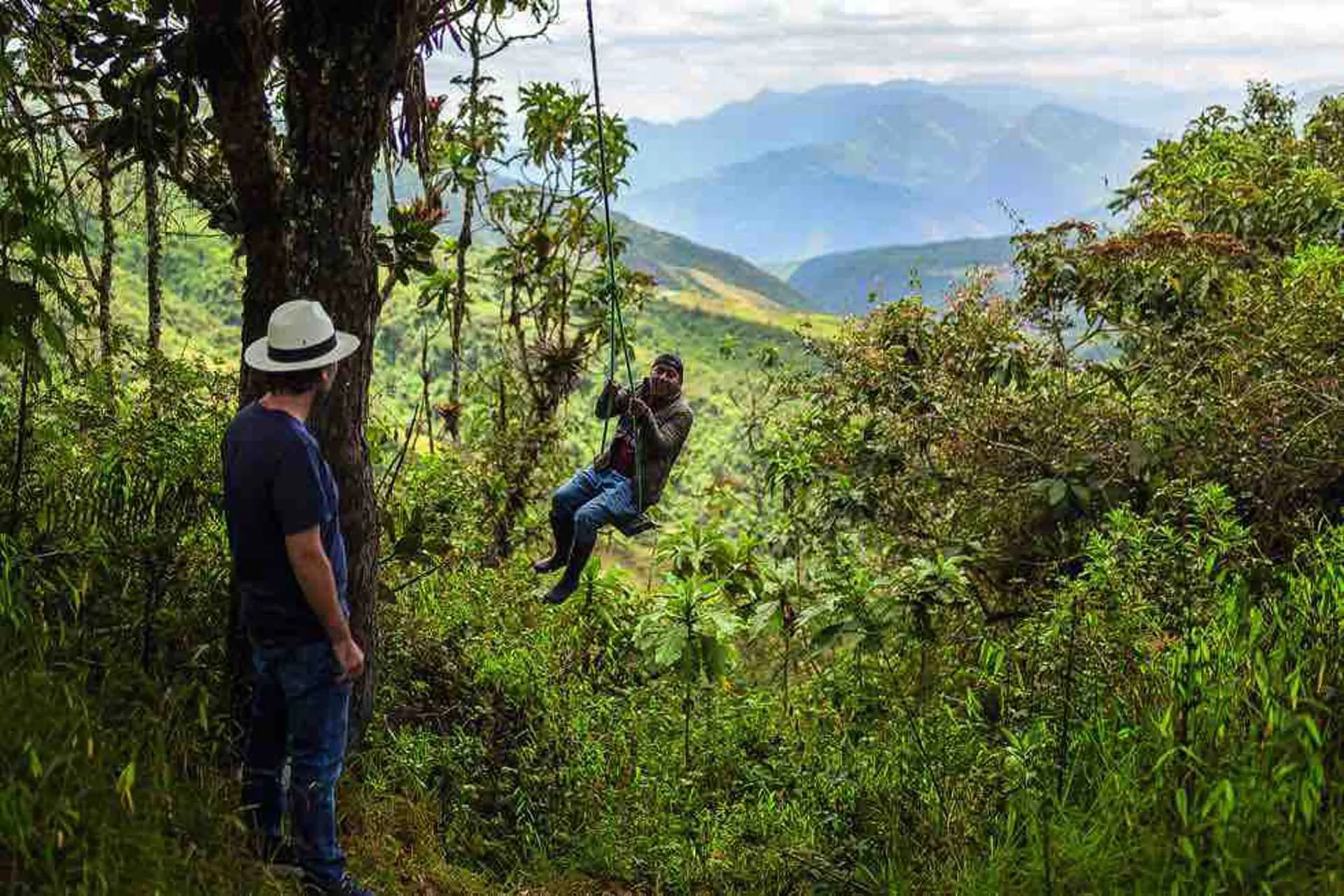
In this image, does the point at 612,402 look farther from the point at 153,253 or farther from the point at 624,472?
the point at 153,253

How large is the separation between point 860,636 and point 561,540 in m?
2.72

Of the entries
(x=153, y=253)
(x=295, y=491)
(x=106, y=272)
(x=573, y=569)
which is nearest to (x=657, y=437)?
(x=573, y=569)

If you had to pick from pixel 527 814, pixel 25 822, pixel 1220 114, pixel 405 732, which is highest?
pixel 1220 114

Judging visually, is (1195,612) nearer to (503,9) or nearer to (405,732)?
(405,732)

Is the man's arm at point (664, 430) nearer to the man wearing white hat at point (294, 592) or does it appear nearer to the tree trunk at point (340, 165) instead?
the tree trunk at point (340, 165)

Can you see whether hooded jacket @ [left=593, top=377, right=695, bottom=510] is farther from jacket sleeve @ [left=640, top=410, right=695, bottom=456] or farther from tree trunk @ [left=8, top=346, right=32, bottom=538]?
tree trunk @ [left=8, top=346, right=32, bottom=538]

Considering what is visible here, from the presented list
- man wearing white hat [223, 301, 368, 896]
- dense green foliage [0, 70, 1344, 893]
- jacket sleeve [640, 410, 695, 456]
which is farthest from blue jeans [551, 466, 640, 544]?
man wearing white hat [223, 301, 368, 896]

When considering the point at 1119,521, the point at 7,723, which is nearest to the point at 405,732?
the point at 7,723

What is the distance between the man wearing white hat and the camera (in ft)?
9.95

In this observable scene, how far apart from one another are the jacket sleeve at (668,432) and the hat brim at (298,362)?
3251mm

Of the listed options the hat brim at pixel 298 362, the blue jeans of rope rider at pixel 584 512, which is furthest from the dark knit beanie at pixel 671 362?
the hat brim at pixel 298 362

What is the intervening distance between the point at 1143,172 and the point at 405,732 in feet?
38.0

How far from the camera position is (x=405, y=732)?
4.60 m

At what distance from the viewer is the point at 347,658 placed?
3158mm
